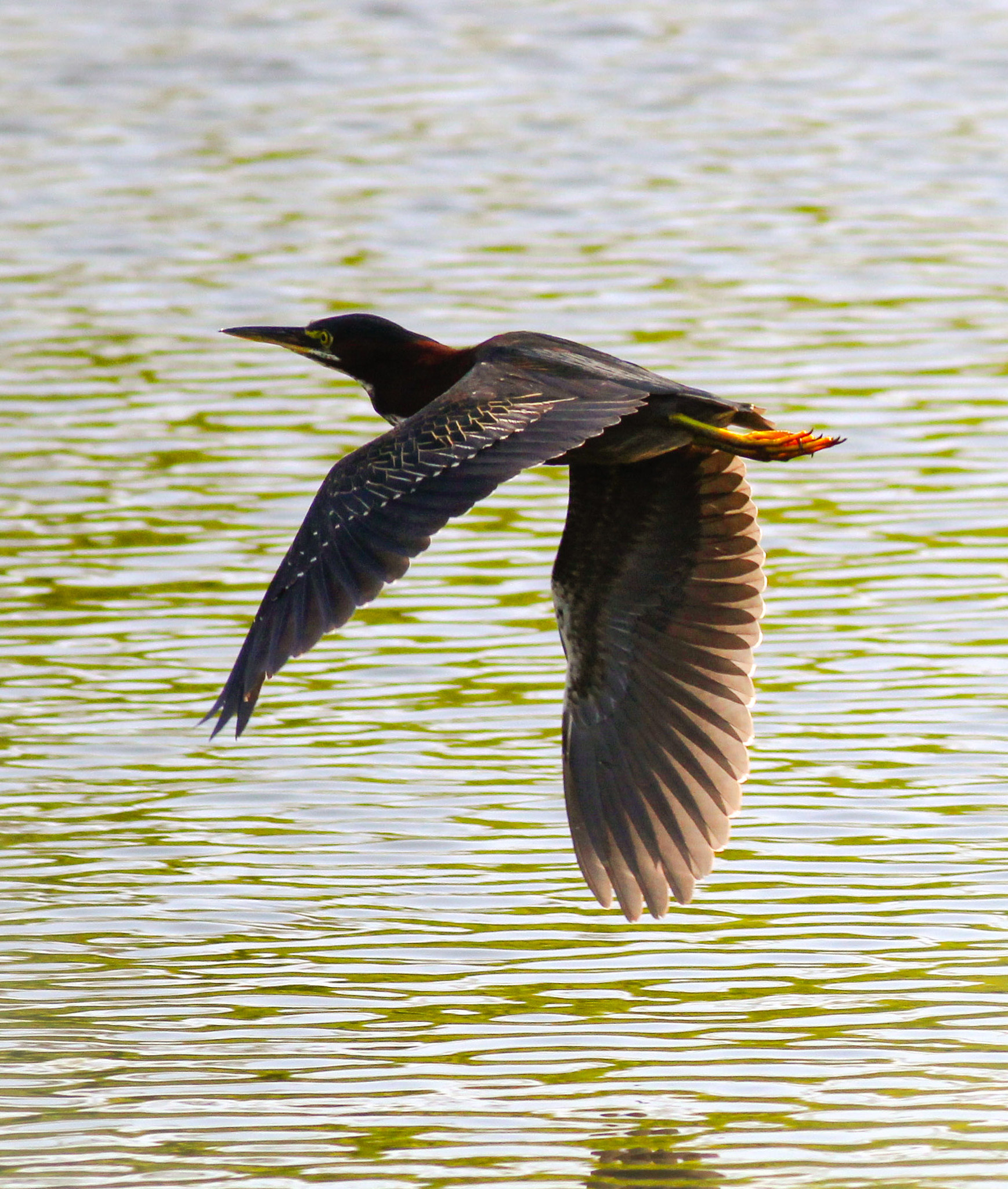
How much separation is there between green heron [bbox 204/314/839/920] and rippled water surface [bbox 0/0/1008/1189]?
0.25 m

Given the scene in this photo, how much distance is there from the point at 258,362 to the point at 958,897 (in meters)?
7.07

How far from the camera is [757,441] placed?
730 centimetres

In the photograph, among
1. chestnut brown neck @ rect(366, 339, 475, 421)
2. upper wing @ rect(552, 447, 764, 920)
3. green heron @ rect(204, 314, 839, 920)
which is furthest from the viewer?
chestnut brown neck @ rect(366, 339, 475, 421)

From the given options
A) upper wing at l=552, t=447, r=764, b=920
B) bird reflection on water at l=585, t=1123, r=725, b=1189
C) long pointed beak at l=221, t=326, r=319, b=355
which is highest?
long pointed beak at l=221, t=326, r=319, b=355

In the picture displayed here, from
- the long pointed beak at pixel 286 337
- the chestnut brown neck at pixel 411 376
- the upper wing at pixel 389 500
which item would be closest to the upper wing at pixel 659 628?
the chestnut brown neck at pixel 411 376

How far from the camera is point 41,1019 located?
6.72 m

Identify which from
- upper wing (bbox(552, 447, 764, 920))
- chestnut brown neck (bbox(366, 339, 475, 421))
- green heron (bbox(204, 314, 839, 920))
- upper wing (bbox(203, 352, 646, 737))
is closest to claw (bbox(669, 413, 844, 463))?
green heron (bbox(204, 314, 839, 920))

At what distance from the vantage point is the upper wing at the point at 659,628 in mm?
7648

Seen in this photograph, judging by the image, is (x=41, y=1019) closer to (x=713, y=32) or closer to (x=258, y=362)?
(x=258, y=362)

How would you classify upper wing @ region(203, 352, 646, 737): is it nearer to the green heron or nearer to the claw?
the green heron

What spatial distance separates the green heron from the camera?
284 inches

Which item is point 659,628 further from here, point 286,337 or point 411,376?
point 286,337

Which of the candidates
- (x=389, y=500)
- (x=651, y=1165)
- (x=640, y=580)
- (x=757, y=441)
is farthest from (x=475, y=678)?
(x=651, y=1165)

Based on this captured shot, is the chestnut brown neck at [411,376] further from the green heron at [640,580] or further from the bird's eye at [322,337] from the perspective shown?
the bird's eye at [322,337]
